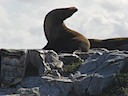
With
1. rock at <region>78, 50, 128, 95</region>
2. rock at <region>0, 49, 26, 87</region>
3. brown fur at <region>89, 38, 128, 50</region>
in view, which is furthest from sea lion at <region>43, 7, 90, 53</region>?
rock at <region>0, 49, 26, 87</region>

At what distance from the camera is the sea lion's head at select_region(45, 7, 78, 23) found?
839 inches

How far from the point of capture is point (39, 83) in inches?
480

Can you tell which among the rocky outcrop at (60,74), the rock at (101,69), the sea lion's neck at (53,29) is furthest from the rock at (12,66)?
the sea lion's neck at (53,29)

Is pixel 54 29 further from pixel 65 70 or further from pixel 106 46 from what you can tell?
pixel 65 70

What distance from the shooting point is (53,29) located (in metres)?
21.2

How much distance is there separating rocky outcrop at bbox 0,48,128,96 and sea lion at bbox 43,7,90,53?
541 centimetres

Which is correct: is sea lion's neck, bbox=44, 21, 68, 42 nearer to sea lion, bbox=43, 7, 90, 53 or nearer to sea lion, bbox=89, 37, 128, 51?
sea lion, bbox=43, 7, 90, 53

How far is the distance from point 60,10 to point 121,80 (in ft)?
33.5

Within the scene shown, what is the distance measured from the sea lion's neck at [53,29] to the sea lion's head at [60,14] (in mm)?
203

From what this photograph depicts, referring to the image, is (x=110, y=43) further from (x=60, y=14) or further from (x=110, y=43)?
(x=60, y=14)

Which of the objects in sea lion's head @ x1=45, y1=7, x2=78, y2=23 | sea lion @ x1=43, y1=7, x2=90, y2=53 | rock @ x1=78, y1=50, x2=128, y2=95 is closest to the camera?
rock @ x1=78, y1=50, x2=128, y2=95

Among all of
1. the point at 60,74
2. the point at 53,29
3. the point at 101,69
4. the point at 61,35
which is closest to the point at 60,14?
the point at 53,29

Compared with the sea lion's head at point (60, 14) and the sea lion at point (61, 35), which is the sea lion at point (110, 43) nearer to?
the sea lion at point (61, 35)

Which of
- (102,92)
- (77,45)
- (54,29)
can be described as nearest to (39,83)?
(102,92)
